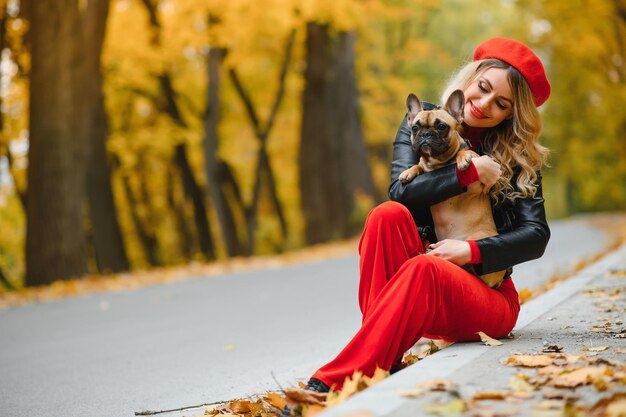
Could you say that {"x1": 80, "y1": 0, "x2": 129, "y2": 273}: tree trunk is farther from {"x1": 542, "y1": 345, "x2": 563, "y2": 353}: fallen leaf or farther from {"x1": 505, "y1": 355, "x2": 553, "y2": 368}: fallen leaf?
{"x1": 505, "y1": 355, "x2": 553, "y2": 368}: fallen leaf

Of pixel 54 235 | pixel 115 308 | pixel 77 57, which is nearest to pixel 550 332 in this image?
pixel 115 308

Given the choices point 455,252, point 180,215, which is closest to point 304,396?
point 455,252

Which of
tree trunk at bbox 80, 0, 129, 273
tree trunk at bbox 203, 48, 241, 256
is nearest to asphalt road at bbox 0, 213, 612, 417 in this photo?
tree trunk at bbox 80, 0, 129, 273

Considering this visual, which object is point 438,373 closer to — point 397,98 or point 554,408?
point 554,408

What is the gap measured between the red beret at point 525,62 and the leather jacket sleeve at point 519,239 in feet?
1.68

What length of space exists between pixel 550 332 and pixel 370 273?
51.4 inches

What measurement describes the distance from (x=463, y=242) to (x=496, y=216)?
1.68 ft

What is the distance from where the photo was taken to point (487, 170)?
4.22m

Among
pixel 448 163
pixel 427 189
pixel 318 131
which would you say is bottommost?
pixel 427 189

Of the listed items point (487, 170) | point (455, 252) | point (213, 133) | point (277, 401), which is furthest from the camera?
point (213, 133)

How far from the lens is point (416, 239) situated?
13.7ft

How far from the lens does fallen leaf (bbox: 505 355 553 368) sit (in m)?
3.62

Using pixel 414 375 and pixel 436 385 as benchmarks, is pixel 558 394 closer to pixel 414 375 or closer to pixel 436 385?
pixel 436 385

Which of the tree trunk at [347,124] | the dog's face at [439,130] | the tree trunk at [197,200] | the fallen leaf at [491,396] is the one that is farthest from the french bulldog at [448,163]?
the tree trunk at [197,200]
